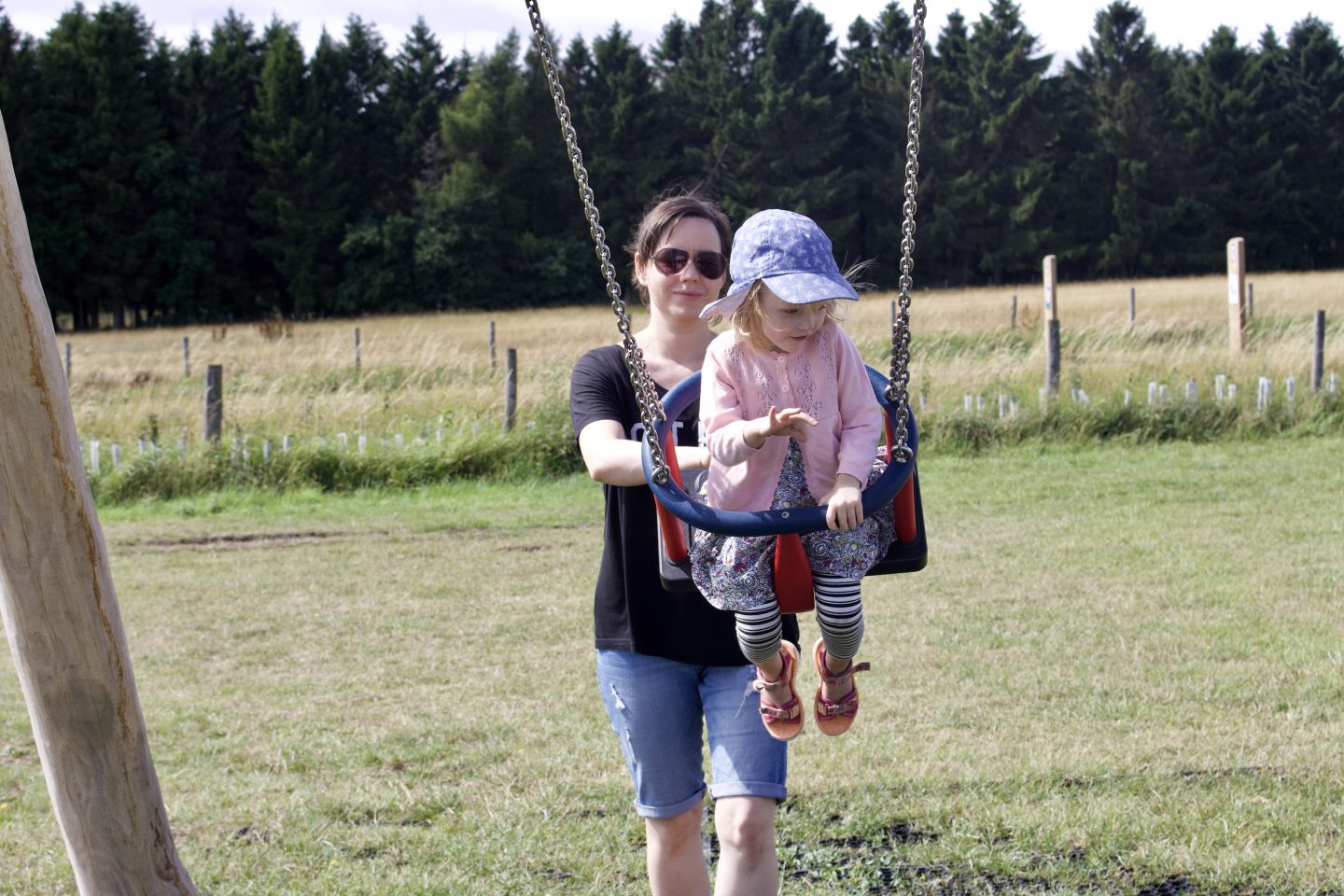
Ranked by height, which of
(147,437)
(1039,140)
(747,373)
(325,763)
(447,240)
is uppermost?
(1039,140)

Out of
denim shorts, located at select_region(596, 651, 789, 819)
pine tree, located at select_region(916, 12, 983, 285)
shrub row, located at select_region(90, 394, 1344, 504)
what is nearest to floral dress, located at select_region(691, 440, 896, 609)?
denim shorts, located at select_region(596, 651, 789, 819)

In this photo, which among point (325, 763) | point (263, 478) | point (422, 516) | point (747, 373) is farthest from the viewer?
point (263, 478)

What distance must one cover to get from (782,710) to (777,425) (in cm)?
69

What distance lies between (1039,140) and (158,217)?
3276cm

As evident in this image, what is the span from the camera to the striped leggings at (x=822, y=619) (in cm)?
235

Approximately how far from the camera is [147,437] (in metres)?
11.7

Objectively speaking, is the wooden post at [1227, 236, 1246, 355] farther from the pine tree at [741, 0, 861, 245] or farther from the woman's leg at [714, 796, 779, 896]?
the pine tree at [741, 0, 861, 245]

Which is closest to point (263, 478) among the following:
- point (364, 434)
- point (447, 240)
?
point (364, 434)

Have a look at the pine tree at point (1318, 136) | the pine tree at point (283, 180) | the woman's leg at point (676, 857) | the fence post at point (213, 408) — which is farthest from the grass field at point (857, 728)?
the pine tree at point (1318, 136)

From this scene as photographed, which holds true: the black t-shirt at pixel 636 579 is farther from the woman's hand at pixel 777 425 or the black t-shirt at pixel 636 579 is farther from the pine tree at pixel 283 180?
the pine tree at pixel 283 180

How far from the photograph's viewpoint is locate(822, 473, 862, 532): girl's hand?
2180 millimetres

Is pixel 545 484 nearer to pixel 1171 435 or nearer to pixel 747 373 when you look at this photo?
pixel 1171 435

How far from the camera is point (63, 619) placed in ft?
8.32

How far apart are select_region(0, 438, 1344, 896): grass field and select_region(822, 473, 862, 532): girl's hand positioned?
72.7 inches
